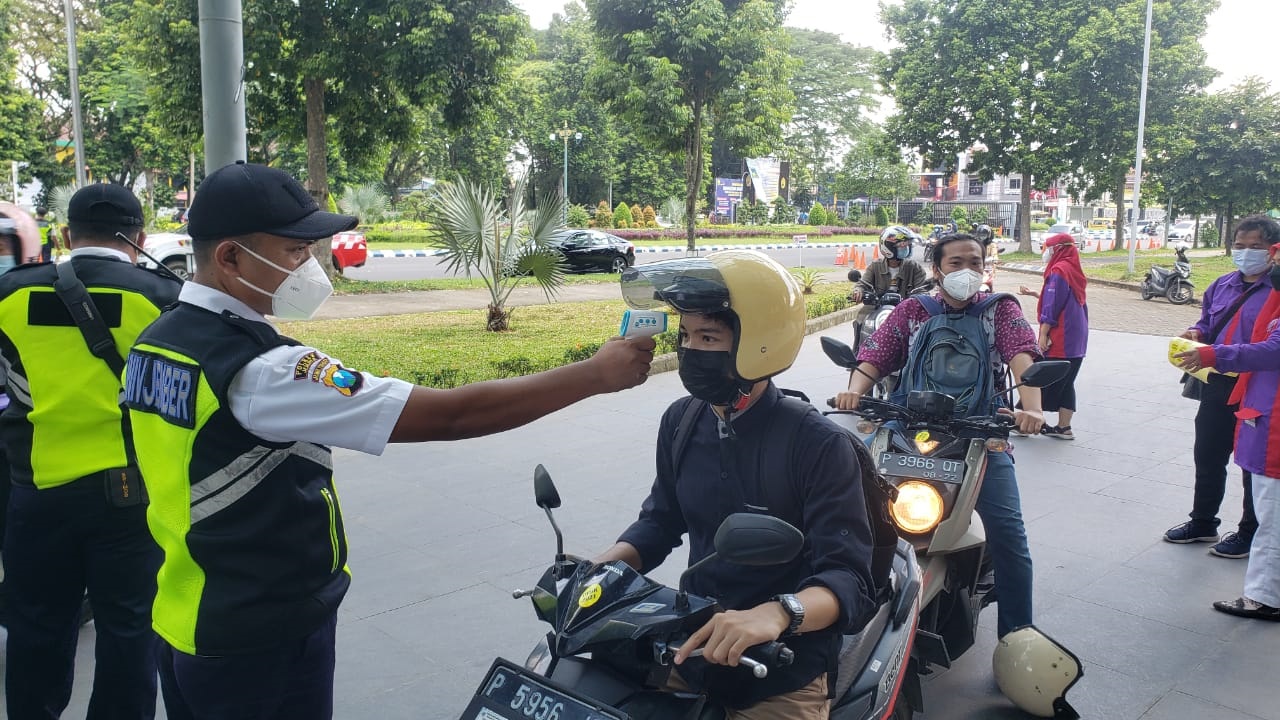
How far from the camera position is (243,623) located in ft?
6.61

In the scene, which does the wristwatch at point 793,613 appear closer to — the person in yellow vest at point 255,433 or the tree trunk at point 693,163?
the person in yellow vest at point 255,433

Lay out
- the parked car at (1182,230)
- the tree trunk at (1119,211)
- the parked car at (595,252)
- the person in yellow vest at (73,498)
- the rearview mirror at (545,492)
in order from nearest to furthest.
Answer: the rearview mirror at (545,492)
the person in yellow vest at (73,498)
the parked car at (595,252)
the tree trunk at (1119,211)
the parked car at (1182,230)

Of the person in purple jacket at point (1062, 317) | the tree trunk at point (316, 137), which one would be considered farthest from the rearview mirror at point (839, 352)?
the tree trunk at point (316, 137)

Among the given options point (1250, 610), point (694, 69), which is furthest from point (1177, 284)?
point (1250, 610)

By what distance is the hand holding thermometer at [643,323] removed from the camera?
2.26 meters

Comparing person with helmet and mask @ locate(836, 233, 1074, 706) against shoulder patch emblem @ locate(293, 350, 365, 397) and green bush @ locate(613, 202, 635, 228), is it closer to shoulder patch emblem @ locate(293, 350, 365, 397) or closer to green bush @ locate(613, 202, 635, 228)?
shoulder patch emblem @ locate(293, 350, 365, 397)

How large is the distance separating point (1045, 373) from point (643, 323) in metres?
1.87

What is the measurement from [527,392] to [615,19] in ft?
69.6

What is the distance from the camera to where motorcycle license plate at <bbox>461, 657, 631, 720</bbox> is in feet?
5.95

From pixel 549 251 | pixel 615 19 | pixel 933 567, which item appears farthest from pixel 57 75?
pixel 933 567

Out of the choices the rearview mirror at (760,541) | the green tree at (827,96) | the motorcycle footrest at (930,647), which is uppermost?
the green tree at (827,96)

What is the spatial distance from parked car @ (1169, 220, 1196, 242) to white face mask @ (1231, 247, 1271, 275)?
47.9 m

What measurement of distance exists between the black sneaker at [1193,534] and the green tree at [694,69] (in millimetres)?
16885

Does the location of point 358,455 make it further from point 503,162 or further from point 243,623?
point 503,162
